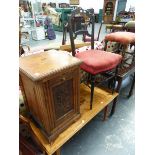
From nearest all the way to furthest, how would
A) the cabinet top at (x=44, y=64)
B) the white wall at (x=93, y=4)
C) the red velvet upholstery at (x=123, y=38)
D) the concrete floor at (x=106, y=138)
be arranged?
the cabinet top at (x=44, y=64) → the concrete floor at (x=106, y=138) → the red velvet upholstery at (x=123, y=38) → the white wall at (x=93, y=4)

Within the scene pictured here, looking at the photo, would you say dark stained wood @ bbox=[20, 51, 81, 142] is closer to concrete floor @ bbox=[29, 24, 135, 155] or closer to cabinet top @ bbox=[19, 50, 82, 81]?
cabinet top @ bbox=[19, 50, 82, 81]

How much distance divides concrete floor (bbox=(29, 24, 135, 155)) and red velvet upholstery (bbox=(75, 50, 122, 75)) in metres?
0.73

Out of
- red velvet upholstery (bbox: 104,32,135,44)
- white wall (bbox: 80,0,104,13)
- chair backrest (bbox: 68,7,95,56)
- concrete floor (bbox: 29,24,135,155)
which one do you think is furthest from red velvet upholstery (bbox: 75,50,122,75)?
white wall (bbox: 80,0,104,13)

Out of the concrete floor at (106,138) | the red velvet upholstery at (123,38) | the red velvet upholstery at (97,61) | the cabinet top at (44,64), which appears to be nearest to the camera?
the cabinet top at (44,64)

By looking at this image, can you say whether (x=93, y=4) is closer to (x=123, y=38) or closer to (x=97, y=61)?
(x=123, y=38)

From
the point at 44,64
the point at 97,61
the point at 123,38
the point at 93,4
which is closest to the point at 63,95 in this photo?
the point at 44,64

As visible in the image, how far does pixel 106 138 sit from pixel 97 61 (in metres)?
0.84

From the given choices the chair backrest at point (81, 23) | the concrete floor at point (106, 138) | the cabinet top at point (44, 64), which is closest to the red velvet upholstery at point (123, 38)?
the chair backrest at point (81, 23)

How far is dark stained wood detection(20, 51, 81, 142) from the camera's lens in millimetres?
854

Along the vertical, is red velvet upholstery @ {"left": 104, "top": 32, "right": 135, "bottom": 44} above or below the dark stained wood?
above

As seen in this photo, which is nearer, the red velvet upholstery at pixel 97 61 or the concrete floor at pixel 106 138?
the red velvet upholstery at pixel 97 61

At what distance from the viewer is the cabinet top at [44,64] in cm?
82

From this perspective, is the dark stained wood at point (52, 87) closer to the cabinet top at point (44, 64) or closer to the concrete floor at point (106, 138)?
the cabinet top at point (44, 64)

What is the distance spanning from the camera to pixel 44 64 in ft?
3.07
